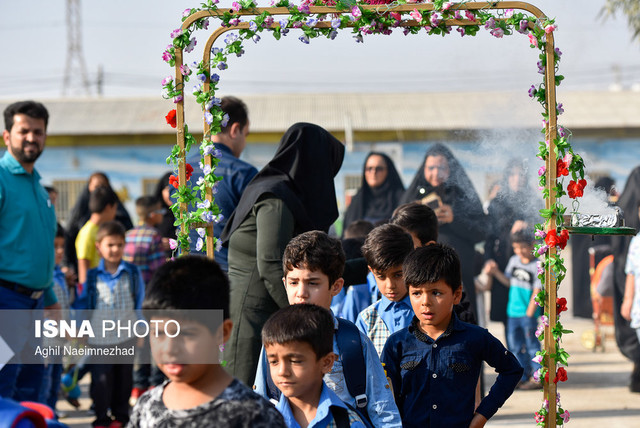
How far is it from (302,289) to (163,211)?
5498mm

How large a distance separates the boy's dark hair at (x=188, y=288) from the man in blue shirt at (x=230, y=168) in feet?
7.29

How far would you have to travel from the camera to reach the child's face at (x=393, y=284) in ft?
13.2

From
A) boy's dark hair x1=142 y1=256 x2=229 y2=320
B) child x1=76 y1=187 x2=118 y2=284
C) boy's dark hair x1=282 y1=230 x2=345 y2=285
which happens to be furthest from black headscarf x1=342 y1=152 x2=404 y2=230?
boy's dark hair x1=142 y1=256 x2=229 y2=320

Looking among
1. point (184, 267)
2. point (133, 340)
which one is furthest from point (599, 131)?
point (184, 267)

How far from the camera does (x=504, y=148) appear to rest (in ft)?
20.8

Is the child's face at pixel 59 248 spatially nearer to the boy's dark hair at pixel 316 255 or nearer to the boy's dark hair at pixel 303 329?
the boy's dark hair at pixel 316 255

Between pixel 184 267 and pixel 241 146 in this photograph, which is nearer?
pixel 184 267

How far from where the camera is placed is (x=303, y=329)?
2.80 metres

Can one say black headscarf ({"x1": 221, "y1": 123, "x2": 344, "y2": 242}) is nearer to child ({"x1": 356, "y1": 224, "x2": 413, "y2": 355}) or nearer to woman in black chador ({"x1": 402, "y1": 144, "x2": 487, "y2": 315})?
child ({"x1": 356, "y1": 224, "x2": 413, "y2": 355})

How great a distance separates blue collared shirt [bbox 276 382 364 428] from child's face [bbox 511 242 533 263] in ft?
18.9

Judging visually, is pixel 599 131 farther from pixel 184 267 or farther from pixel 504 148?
pixel 184 267

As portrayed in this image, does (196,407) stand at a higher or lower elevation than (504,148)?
lower

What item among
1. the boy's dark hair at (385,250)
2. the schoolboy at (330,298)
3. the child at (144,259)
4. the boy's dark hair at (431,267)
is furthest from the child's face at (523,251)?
the schoolboy at (330,298)

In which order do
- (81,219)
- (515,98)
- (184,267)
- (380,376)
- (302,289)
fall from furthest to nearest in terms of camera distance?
(81,219) → (515,98) → (302,289) → (380,376) → (184,267)
